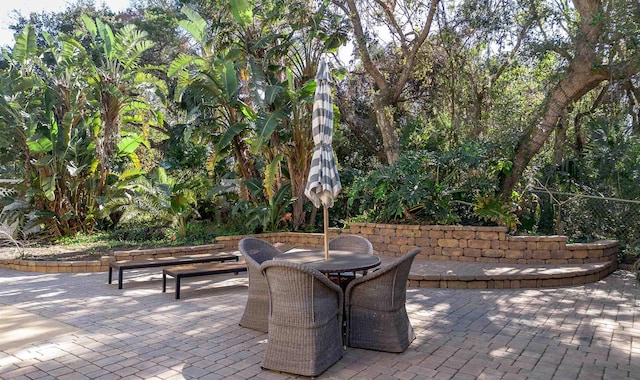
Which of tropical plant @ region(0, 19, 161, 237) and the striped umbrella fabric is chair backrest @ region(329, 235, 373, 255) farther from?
tropical plant @ region(0, 19, 161, 237)

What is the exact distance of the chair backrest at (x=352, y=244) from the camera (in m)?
5.48

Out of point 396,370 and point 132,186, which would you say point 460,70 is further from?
point 396,370

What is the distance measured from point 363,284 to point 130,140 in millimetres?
9725

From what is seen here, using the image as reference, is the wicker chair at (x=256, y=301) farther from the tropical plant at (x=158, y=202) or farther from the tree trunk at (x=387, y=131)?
the tree trunk at (x=387, y=131)

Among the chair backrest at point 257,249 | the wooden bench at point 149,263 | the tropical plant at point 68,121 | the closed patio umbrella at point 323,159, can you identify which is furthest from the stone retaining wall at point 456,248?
the closed patio umbrella at point 323,159

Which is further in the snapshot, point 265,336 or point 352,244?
point 352,244

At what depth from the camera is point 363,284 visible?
4.15m

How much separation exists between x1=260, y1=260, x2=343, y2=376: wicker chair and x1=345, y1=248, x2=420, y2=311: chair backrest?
19.9 inches

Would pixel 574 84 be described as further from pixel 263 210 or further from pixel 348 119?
pixel 263 210

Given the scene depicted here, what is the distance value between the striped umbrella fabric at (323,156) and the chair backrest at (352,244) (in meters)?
0.95

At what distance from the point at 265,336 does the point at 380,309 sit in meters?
1.27

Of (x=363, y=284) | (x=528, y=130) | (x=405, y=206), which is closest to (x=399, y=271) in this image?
(x=363, y=284)

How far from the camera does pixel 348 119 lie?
14.2 meters

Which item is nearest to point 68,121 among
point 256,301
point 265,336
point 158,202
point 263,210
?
point 158,202
